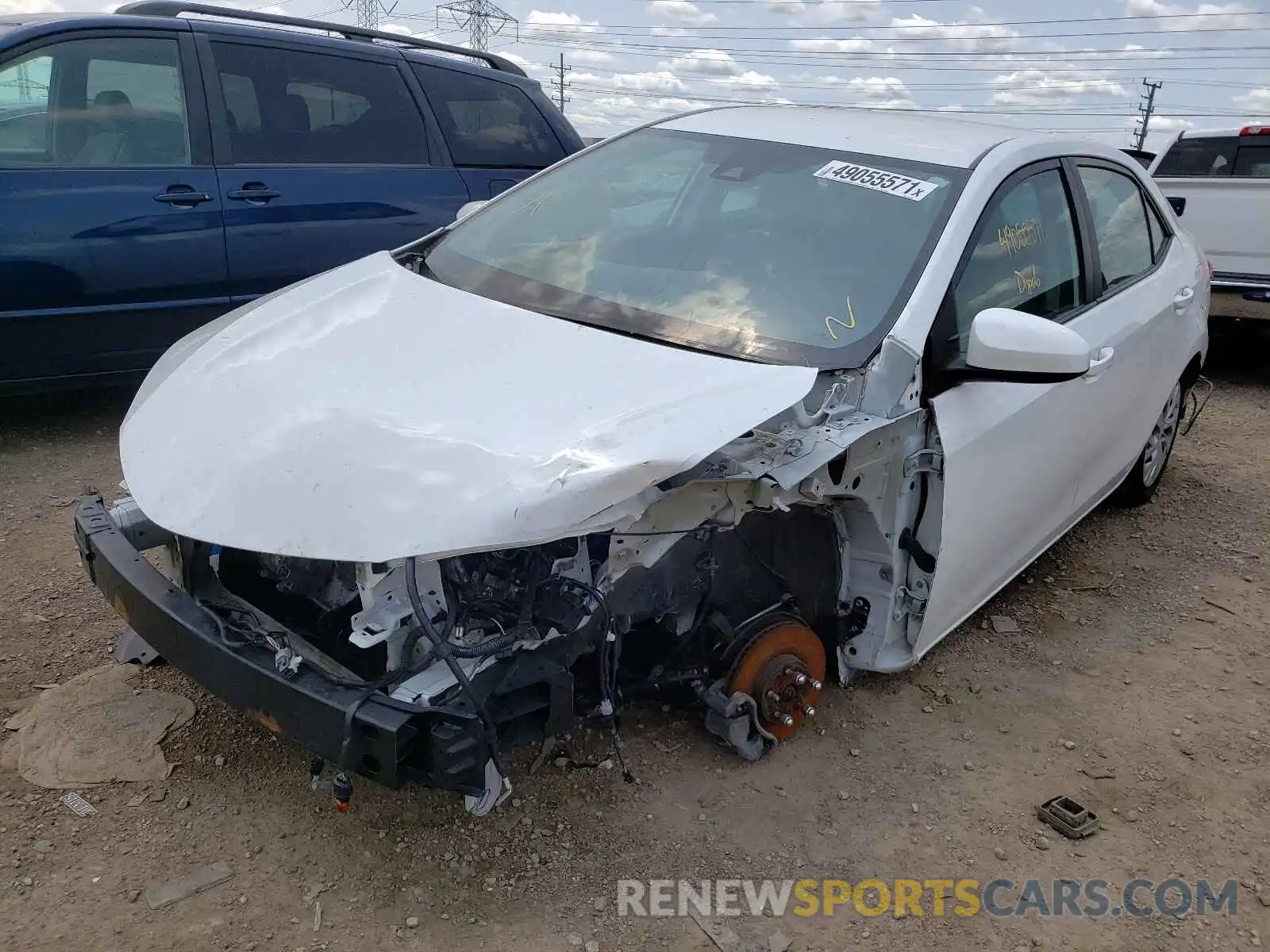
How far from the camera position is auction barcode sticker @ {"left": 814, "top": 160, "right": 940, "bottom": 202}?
116 inches

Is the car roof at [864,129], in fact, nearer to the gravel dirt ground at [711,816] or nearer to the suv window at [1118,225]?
the suv window at [1118,225]

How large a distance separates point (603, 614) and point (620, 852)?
2.12 feet

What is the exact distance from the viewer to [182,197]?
4.55 m

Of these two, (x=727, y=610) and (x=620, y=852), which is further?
(x=727, y=610)

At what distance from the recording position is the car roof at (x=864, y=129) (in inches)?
123

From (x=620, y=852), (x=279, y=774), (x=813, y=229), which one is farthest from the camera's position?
(x=813, y=229)

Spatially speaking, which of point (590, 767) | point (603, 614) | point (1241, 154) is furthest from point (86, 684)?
point (1241, 154)

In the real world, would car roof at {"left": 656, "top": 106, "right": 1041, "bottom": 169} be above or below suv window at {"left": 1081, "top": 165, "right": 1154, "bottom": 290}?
above

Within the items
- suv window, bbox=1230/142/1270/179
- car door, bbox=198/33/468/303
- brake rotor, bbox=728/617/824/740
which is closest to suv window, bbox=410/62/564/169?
car door, bbox=198/33/468/303

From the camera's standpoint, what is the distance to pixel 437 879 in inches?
92.8

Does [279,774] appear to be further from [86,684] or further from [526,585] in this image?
[526,585]

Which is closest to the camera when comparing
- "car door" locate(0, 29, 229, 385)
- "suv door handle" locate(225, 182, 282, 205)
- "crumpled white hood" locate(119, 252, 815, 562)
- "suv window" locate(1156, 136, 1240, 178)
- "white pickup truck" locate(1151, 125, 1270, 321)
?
"crumpled white hood" locate(119, 252, 815, 562)

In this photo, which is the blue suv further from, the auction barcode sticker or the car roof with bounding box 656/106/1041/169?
the auction barcode sticker

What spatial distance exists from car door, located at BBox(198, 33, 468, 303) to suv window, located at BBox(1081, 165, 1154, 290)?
3.24 meters
